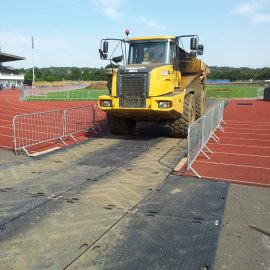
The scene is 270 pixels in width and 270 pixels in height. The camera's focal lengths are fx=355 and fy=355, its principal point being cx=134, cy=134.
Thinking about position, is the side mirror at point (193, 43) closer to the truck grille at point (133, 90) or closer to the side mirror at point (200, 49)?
the side mirror at point (200, 49)

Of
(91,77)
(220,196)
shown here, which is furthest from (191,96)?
(91,77)

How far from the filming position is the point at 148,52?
11609 millimetres

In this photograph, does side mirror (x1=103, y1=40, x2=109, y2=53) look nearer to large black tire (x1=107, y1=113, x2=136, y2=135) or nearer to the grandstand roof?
large black tire (x1=107, y1=113, x2=136, y2=135)

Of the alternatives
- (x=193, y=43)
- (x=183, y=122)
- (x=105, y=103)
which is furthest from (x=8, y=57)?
(x=193, y=43)

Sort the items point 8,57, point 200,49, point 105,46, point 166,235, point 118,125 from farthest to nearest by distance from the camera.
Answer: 1. point 8,57
2. point 118,125
3. point 200,49
4. point 105,46
5. point 166,235

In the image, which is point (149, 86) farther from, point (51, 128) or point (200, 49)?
point (51, 128)

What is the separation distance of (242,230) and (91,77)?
107455mm

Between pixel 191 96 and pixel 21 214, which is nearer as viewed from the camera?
pixel 21 214

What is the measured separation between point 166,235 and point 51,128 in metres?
10.2

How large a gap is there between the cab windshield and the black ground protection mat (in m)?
5.97

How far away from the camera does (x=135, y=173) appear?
7.67 m

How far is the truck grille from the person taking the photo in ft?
34.5

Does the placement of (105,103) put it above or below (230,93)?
below

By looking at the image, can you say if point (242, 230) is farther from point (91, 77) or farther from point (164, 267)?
point (91, 77)
